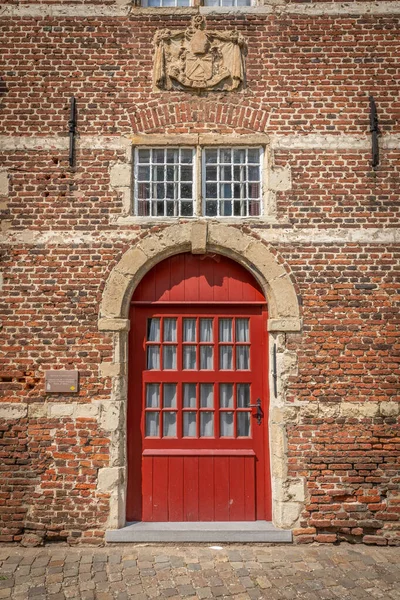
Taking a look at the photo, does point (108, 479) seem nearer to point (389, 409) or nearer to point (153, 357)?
point (153, 357)

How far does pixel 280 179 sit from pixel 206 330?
1.96m

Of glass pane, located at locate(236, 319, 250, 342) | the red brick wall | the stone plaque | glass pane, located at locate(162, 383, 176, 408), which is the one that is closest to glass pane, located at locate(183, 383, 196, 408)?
glass pane, located at locate(162, 383, 176, 408)

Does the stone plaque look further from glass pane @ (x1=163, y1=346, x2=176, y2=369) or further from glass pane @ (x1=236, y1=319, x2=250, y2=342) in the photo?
glass pane @ (x1=236, y1=319, x2=250, y2=342)

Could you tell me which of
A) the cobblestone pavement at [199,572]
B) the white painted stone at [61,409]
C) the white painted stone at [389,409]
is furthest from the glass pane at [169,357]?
the white painted stone at [389,409]


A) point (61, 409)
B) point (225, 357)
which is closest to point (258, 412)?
point (225, 357)

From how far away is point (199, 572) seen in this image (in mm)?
4082

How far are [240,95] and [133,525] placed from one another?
16.6 feet

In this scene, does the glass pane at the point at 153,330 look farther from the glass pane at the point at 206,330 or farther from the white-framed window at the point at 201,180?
the white-framed window at the point at 201,180

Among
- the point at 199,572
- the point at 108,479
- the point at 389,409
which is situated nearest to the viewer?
the point at 199,572

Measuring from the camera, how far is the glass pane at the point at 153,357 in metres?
5.11

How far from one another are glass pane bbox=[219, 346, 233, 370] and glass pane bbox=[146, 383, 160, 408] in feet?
2.57

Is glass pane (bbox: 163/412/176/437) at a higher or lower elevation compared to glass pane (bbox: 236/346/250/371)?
lower

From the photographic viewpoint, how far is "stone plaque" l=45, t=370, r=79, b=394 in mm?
4848

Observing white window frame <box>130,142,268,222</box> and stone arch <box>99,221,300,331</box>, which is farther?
white window frame <box>130,142,268,222</box>
